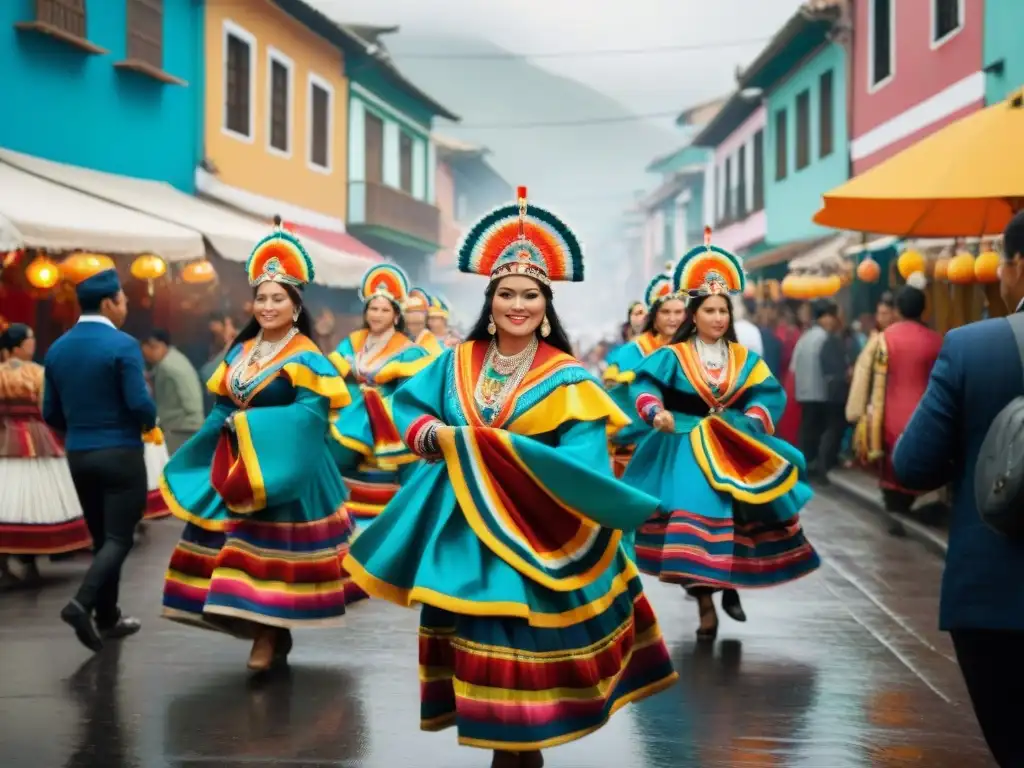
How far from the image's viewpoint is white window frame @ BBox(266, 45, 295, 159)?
25.1m

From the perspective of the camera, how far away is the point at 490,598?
4.81 metres

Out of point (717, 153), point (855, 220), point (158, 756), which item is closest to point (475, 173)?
point (717, 153)

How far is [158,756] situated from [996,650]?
3229 millimetres

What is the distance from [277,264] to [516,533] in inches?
118

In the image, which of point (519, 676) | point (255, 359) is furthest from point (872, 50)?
point (519, 676)

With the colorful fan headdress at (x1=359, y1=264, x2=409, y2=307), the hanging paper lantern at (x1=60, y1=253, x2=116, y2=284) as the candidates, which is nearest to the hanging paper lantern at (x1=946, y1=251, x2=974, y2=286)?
the colorful fan headdress at (x1=359, y1=264, x2=409, y2=307)

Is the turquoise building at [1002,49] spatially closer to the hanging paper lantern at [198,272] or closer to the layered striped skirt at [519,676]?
the hanging paper lantern at [198,272]

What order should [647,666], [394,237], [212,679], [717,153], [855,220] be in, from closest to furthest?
[647,666] → [212,679] → [855,220] → [394,237] → [717,153]

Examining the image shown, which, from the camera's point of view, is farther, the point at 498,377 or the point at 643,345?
the point at 643,345

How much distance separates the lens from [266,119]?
25109 millimetres

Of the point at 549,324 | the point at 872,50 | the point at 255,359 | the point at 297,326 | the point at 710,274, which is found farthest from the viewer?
the point at 872,50

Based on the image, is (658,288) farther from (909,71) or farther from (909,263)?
(909,71)

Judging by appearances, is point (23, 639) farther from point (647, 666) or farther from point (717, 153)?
point (717, 153)

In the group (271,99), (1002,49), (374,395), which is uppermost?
(271,99)
